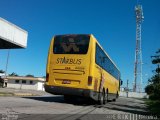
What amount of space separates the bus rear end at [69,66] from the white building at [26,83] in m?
59.0

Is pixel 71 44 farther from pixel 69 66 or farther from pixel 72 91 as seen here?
pixel 72 91

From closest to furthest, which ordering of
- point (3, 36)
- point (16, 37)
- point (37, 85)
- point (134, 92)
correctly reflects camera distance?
point (3, 36), point (16, 37), point (37, 85), point (134, 92)

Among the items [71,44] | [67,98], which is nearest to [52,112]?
[71,44]

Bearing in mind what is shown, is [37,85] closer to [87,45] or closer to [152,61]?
[152,61]

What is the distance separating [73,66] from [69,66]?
237 mm

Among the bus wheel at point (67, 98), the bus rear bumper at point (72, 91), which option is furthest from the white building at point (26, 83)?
the bus rear bumper at point (72, 91)

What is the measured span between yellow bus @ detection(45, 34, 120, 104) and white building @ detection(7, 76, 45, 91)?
59.0 m

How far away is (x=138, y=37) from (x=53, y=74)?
207 feet

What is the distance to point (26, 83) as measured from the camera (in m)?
79.1

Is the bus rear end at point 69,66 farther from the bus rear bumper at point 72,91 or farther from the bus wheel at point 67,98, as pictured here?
the bus wheel at point 67,98

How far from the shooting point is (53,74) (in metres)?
18.5

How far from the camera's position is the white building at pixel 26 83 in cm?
7765

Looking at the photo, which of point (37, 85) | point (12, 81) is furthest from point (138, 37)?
point (12, 81)

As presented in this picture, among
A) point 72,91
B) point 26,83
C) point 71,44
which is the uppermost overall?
point 71,44
